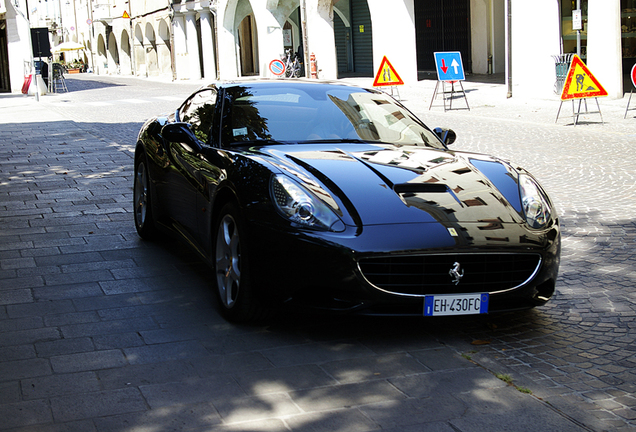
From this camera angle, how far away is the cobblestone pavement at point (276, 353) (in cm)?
330

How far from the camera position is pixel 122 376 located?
3758 millimetres

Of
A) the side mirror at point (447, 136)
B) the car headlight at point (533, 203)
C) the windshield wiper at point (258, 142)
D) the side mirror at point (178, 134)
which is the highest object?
the side mirror at point (178, 134)

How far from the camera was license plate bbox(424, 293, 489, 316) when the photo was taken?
3992mm

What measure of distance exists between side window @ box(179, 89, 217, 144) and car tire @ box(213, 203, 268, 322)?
860 mm

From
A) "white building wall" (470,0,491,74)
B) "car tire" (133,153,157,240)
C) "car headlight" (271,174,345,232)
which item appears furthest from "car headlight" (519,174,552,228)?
"white building wall" (470,0,491,74)

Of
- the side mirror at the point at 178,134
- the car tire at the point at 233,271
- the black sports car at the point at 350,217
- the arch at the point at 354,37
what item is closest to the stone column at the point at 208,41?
the arch at the point at 354,37

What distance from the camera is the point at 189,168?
5.29 m

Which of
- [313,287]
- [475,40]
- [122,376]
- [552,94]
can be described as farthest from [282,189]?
[475,40]

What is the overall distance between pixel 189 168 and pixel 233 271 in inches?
43.2

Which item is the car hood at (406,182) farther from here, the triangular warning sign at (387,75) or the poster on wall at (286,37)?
the poster on wall at (286,37)

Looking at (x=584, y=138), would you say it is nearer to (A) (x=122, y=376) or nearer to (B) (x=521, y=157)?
(B) (x=521, y=157)

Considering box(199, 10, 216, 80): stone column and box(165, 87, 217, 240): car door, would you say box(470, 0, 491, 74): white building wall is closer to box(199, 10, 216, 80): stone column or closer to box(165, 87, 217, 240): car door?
box(199, 10, 216, 80): stone column

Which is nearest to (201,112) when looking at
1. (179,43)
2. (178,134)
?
(178,134)

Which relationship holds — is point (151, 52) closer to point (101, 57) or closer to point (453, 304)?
point (101, 57)
